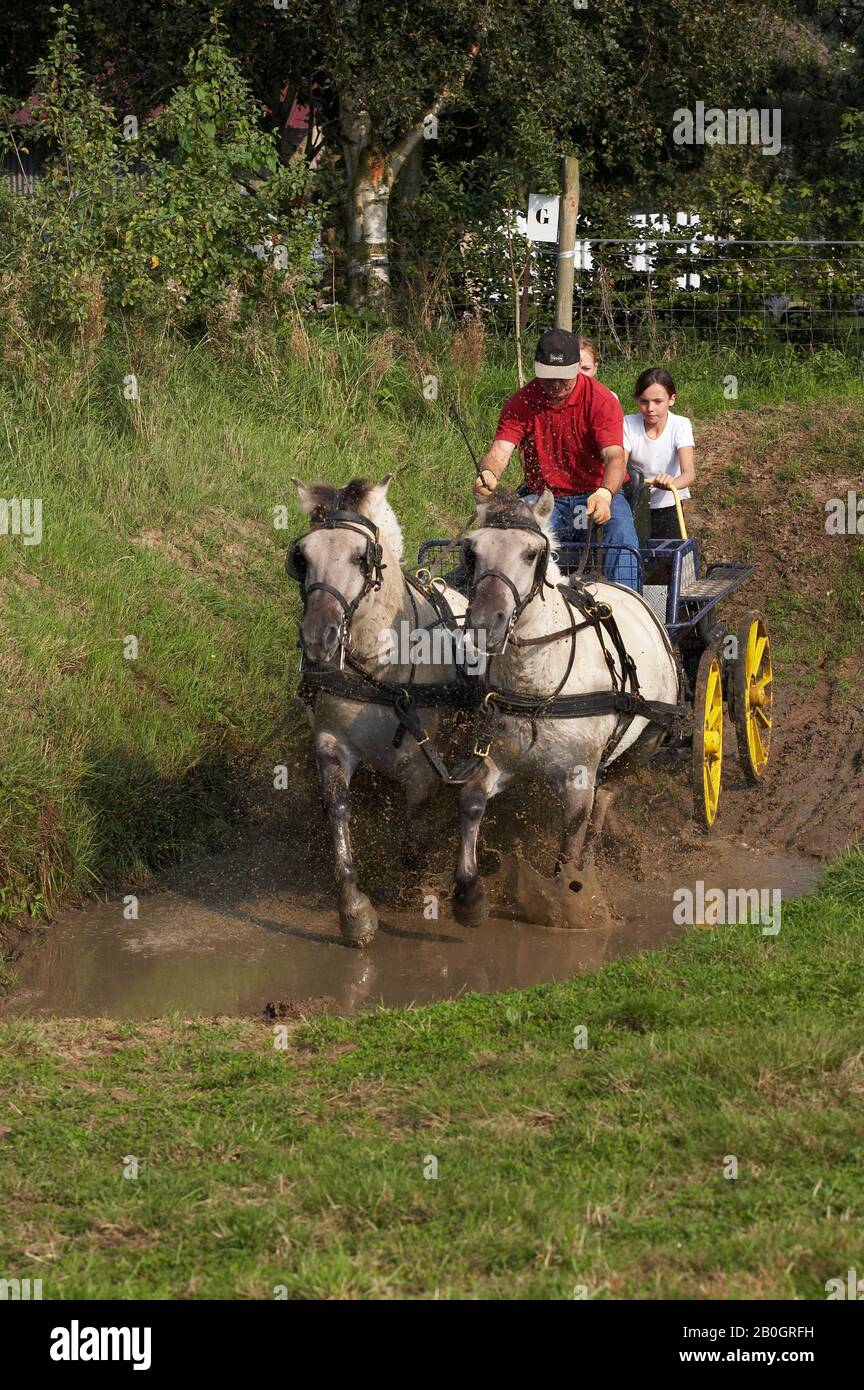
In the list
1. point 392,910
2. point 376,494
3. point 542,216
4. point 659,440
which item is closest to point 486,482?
point 376,494

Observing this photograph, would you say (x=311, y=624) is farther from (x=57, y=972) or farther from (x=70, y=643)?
(x=70, y=643)

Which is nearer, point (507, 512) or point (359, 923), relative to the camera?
point (507, 512)

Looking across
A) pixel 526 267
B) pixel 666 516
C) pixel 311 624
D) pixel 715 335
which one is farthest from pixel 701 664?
pixel 715 335

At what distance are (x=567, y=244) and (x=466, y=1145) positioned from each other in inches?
372

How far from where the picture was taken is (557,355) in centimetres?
798

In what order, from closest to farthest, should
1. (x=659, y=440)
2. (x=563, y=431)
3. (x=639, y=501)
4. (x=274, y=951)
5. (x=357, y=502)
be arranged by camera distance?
(x=357, y=502)
(x=274, y=951)
(x=563, y=431)
(x=639, y=501)
(x=659, y=440)

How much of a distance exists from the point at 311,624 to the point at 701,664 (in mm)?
2738

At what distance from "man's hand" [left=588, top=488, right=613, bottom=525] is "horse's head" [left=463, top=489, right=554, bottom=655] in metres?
0.93

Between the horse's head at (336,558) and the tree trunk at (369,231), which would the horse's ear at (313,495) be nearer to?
the horse's head at (336,558)

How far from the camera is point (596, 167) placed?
19016mm

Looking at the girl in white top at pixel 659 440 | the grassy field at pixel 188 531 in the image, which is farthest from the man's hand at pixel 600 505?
the grassy field at pixel 188 531

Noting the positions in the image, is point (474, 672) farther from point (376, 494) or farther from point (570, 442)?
point (570, 442)

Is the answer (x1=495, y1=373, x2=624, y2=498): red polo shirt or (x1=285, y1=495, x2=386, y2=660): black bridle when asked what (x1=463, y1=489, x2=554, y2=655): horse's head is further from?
(x1=495, y1=373, x2=624, y2=498): red polo shirt

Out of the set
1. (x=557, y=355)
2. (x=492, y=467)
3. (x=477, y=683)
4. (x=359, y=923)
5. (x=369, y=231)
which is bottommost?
(x=359, y=923)
